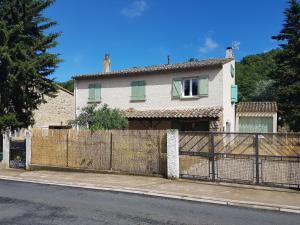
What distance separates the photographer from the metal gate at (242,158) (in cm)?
1126

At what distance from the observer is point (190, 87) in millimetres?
23312

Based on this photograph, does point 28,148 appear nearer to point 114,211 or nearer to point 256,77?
point 114,211

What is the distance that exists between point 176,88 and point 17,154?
1104cm

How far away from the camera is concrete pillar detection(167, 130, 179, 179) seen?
13.2 metres

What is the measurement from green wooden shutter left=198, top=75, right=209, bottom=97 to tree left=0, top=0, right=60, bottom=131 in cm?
908

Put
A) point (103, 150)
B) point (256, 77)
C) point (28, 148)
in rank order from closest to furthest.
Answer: point (103, 150)
point (28, 148)
point (256, 77)

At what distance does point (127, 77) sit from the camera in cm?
2548

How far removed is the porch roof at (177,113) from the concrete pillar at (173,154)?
823cm

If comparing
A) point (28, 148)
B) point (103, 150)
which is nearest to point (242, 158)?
point (103, 150)

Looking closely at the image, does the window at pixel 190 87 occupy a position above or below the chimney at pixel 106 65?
below

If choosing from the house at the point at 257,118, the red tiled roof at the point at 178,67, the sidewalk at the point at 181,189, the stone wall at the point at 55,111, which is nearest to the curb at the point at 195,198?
the sidewalk at the point at 181,189

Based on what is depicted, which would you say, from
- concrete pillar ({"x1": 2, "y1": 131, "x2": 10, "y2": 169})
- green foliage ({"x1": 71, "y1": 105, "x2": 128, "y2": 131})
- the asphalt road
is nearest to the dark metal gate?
concrete pillar ({"x1": 2, "y1": 131, "x2": 10, "y2": 169})

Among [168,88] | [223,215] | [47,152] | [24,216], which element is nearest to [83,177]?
[47,152]

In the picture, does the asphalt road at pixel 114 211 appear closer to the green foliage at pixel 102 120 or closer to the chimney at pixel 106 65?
the green foliage at pixel 102 120
